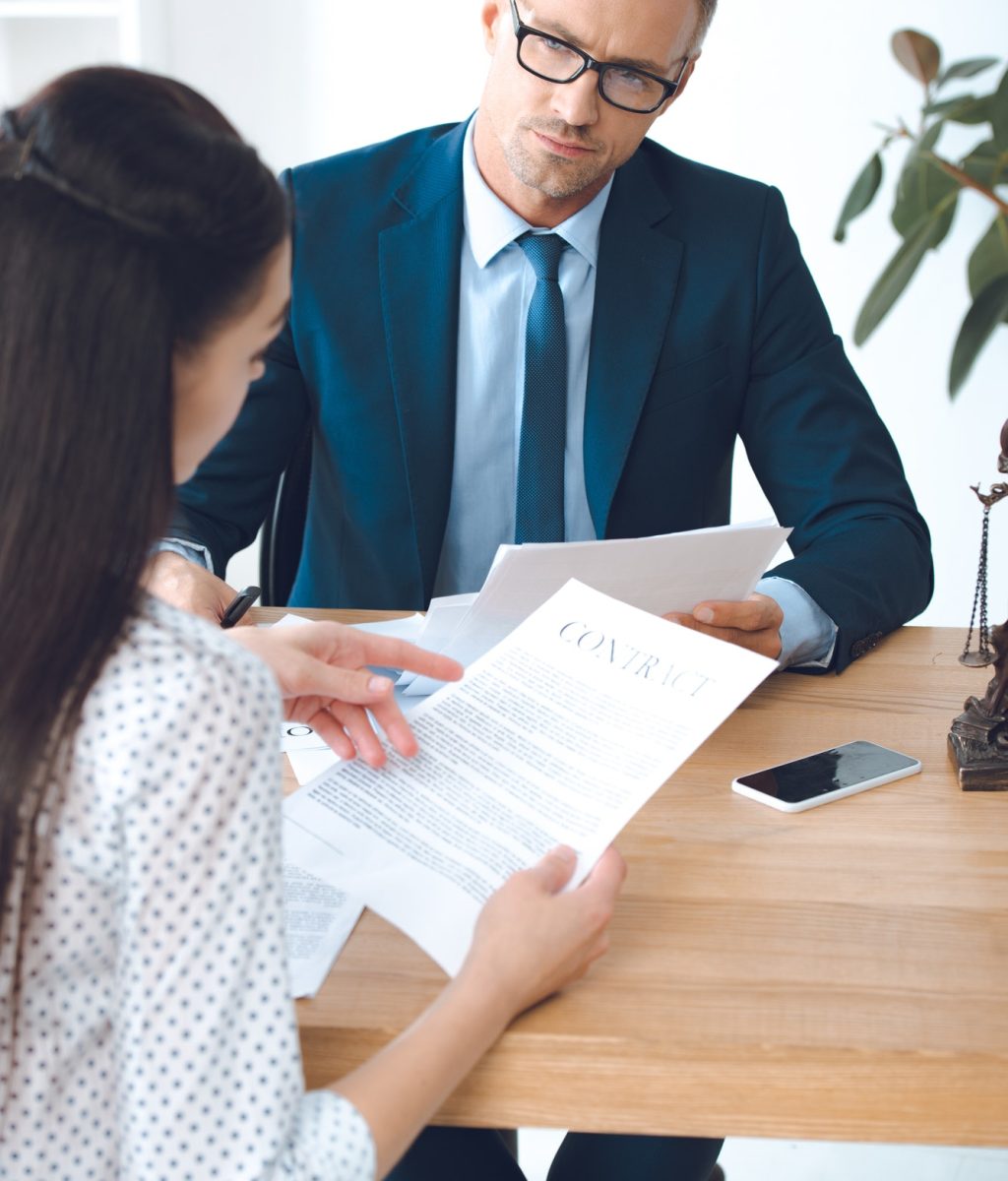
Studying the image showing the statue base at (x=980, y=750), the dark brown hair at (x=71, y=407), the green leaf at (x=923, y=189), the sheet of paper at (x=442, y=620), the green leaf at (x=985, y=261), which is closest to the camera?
the dark brown hair at (x=71, y=407)

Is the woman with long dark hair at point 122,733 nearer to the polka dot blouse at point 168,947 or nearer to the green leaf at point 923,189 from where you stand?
the polka dot blouse at point 168,947

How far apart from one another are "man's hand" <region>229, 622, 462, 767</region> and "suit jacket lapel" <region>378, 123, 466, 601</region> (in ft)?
1.92

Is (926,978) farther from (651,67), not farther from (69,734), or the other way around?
(651,67)

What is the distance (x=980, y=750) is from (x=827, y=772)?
5.1 inches

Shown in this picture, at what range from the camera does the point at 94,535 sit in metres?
0.63

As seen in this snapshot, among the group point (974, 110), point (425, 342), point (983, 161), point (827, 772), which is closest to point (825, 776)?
point (827, 772)

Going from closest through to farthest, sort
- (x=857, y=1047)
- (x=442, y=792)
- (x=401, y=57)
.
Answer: (x=857, y=1047) → (x=442, y=792) → (x=401, y=57)

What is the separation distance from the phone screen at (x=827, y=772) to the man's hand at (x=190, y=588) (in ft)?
1.82

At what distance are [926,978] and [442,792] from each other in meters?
0.34

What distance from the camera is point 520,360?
1675 millimetres

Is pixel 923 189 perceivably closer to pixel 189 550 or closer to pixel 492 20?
pixel 492 20

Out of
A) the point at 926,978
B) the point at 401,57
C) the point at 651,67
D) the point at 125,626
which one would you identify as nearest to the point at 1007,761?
the point at 926,978

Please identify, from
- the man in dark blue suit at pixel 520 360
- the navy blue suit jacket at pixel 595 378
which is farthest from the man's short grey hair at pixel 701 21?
the navy blue suit jacket at pixel 595 378

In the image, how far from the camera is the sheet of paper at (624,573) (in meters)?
1.12
